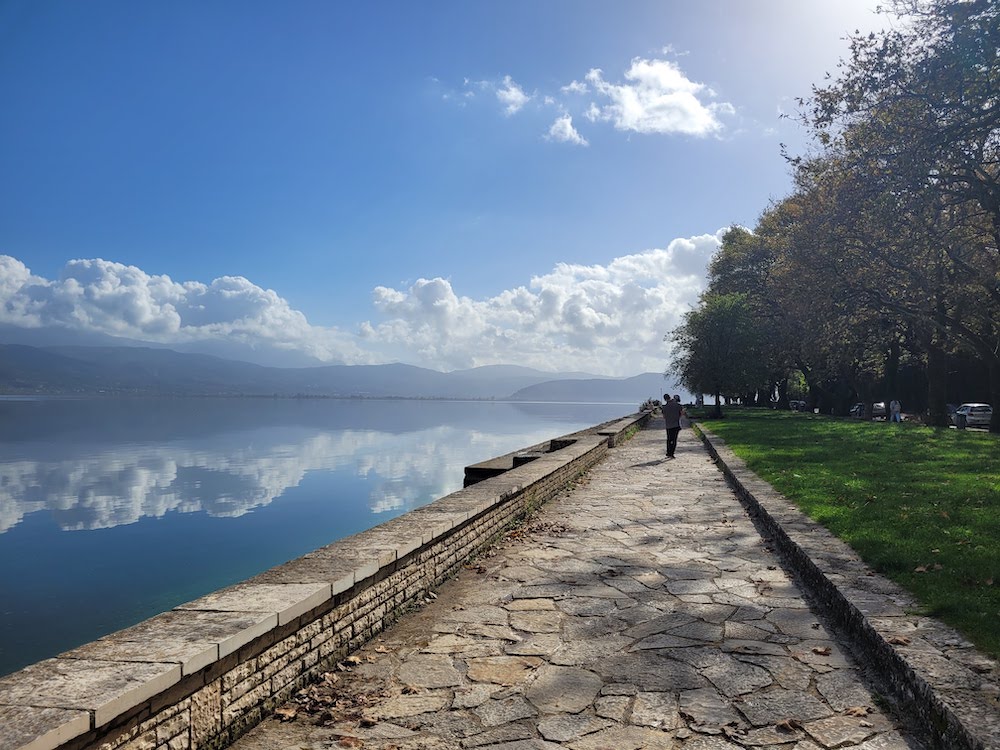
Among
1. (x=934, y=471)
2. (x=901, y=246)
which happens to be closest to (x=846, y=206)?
(x=901, y=246)

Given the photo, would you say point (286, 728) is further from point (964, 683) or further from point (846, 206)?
point (846, 206)

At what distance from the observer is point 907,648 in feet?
12.6

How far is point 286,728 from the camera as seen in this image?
11.2ft

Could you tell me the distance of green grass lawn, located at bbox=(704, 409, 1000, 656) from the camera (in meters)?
4.93

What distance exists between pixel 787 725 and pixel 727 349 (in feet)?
130

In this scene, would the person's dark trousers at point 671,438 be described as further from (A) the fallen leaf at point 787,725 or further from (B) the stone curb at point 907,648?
(A) the fallen leaf at point 787,725

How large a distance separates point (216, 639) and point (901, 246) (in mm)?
24041

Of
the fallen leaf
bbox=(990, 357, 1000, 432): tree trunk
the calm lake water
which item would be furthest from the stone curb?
bbox=(990, 357, 1000, 432): tree trunk

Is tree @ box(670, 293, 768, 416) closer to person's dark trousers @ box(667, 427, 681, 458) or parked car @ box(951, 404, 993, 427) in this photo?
parked car @ box(951, 404, 993, 427)

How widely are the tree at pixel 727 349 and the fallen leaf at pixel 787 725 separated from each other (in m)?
39.1

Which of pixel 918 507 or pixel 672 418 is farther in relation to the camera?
pixel 672 418

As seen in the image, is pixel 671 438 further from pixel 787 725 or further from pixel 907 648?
pixel 787 725

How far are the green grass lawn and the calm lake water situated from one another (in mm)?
10462

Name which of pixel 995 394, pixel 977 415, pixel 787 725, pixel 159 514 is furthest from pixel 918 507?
pixel 977 415
